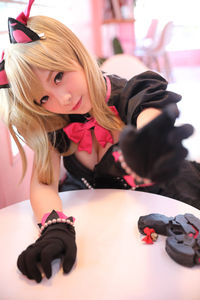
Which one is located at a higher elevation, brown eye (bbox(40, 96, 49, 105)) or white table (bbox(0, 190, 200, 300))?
brown eye (bbox(40, 96, 49, 105))

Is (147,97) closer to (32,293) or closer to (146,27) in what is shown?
(32,293)

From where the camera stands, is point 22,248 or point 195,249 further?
point 22,248

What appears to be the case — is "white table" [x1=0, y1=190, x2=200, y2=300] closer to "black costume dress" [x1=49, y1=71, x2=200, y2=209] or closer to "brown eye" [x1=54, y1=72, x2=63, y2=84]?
"black costume dress" [x1=49, y1=71, x2=200, y2=209]

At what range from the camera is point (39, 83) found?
745 mm

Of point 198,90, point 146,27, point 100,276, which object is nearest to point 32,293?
point 100,276

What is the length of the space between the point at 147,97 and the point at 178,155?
0.96 feet

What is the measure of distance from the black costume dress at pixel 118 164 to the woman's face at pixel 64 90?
102 millimetres

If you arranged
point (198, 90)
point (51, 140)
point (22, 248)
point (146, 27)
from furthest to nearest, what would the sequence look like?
point (146, 27) → point (198, 90) → point (51, 140) → point (22, 248)

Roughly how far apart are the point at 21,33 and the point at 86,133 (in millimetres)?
324

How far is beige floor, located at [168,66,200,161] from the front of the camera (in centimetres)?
156

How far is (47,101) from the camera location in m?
0.79

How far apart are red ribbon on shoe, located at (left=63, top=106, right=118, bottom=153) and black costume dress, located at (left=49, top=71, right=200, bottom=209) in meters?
0.03

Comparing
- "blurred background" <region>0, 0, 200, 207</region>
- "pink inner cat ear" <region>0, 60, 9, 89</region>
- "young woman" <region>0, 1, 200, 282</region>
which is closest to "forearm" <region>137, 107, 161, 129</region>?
"young woman" <region>0, 1, 200, 282</region>

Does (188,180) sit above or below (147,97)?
below
